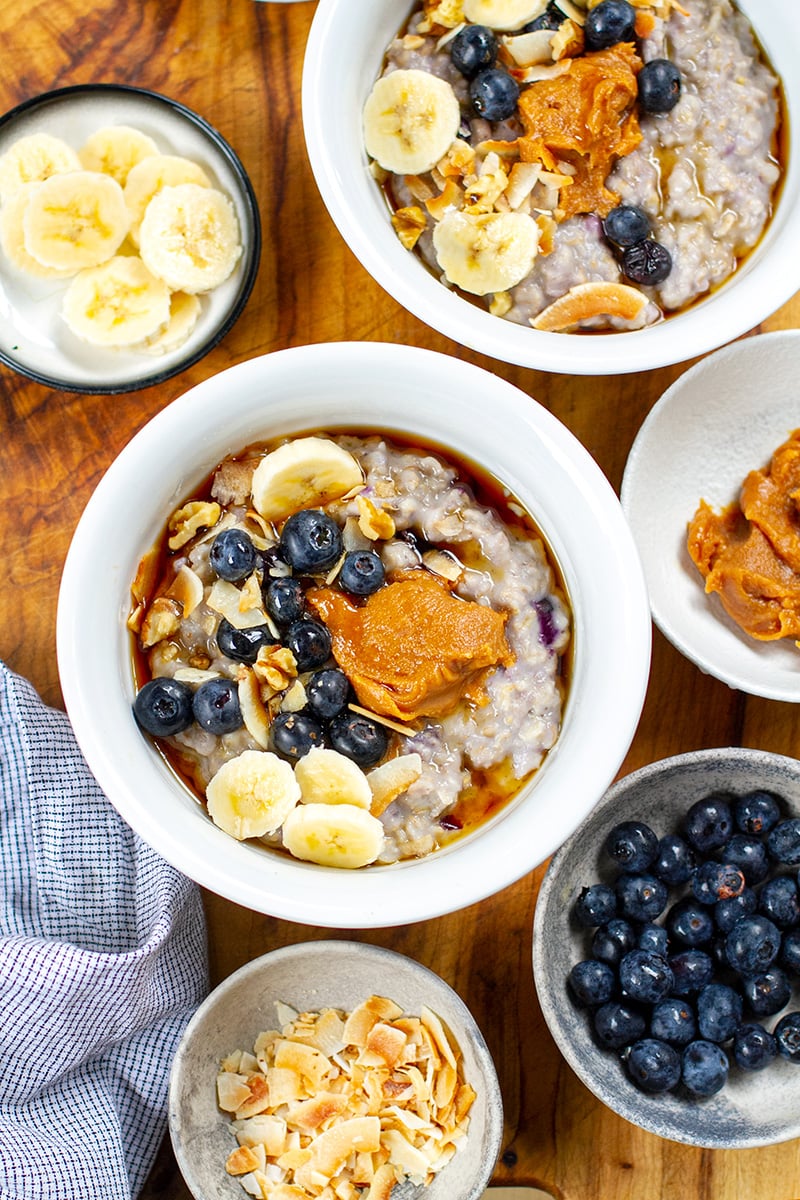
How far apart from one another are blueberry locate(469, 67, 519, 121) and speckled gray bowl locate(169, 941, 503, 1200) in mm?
1347

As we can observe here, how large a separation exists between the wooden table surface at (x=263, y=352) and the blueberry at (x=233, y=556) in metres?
0.55

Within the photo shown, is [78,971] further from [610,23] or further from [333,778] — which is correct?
[610,23]

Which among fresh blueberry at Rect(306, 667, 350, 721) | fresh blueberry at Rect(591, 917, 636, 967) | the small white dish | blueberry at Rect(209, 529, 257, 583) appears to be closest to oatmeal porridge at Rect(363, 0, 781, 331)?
the small white dish

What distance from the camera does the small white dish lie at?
2.13 meters

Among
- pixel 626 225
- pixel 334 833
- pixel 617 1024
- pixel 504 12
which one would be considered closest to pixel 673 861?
pixel 617 1024

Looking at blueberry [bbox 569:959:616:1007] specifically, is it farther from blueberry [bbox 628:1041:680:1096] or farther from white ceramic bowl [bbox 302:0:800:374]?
white ceramic bowl [bbox 302:0:800:374]

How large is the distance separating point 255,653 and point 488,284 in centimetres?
69

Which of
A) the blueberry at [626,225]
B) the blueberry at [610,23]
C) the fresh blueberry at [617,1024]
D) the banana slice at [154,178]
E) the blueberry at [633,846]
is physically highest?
the blueberry at [610,23]

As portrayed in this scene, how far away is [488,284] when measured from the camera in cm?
195

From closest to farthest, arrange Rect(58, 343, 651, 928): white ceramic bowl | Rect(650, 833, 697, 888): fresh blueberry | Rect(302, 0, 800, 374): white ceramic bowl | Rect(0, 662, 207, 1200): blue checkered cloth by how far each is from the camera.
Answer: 1. Rect(58, 343, 651, 928): white ceramic bowl
2. Rect(302, 0, 800, 374): white ceramic bowl
3. Rect(0, 662, 207, 1200): blue checkered cloth
4. Rect(650, 833, 697, 888): fresh blueberry

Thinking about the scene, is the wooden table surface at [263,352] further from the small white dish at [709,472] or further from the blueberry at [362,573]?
the blueberry at [362,573]

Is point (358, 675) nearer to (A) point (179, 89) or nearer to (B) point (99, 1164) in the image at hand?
(B) point (99, 1164)

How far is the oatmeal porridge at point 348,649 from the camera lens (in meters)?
1.75

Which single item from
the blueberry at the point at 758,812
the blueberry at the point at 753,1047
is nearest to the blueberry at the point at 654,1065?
the blueberry at the point at 753,1047
